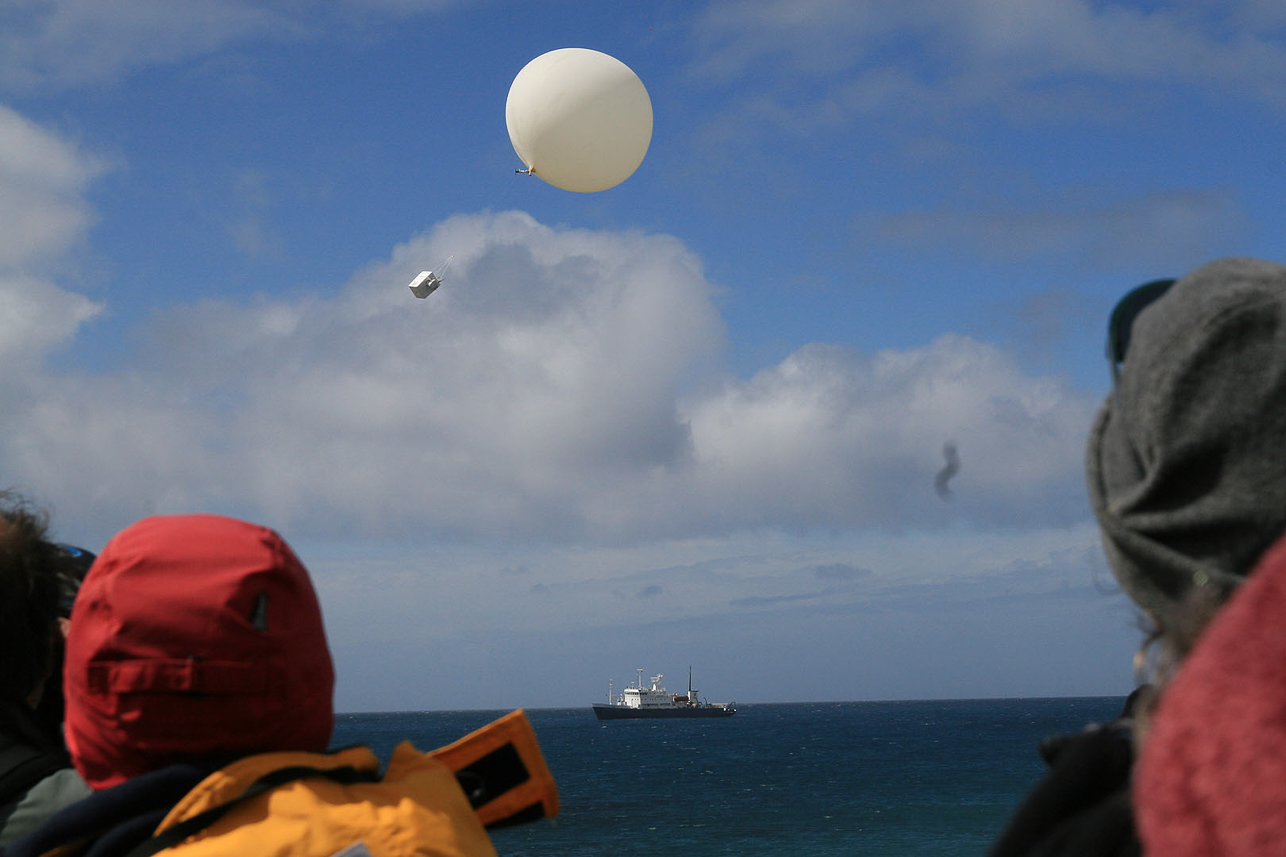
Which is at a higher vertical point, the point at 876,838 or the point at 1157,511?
the point at 1157,511

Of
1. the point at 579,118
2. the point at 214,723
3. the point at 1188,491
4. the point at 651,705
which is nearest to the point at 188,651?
the point at 214,723

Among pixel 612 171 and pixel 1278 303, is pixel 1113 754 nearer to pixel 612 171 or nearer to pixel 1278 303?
pixel 1278 303

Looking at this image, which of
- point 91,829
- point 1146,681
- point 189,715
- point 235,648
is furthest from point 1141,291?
point 91,829

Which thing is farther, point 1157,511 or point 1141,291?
point 1141,291

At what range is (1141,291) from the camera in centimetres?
110

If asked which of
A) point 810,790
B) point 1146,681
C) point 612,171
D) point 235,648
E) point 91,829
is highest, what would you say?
point 612,171

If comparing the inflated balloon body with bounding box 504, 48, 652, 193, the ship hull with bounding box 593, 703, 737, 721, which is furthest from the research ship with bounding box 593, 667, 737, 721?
the inflated balloon body with bounding box 504, 48, 652, 193

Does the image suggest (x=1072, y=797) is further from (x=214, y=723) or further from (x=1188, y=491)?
(x=214, y=723)

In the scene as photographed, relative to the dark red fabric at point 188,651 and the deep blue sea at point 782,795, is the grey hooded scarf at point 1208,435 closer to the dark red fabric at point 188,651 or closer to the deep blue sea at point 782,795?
the dark red fabric at point 188,651

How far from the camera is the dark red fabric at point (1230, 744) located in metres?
0.66

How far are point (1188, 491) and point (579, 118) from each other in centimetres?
648

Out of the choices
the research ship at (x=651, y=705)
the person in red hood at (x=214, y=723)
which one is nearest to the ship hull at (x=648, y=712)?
the research ship at (x=651, y=705)

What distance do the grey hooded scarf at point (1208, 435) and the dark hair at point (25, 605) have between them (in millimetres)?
2006

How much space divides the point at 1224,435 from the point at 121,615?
1379 millimetres
